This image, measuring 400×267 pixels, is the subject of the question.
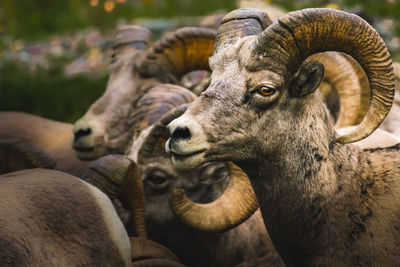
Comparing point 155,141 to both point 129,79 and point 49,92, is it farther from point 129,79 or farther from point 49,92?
point 49,92

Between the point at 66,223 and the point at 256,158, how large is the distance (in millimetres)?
1089

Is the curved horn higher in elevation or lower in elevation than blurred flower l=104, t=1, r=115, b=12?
higher

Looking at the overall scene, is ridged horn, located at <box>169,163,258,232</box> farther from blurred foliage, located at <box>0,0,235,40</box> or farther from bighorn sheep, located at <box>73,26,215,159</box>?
blurred foliage, located at <box>0,0,235,40</box>

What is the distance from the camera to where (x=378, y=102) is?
3.65 m

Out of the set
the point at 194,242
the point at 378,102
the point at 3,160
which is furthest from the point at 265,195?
the point at 3,160

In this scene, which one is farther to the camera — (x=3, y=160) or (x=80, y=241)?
(x=3, y=160)

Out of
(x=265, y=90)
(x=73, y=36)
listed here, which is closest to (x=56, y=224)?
(x=265, y=90)

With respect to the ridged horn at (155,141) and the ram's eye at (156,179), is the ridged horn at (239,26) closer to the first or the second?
the ridged horn at (155,141)

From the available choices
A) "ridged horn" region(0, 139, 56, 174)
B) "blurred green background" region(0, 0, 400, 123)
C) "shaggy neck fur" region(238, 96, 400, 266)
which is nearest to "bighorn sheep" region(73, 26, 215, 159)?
"ridged horn" region(0, 139, 56, 174)

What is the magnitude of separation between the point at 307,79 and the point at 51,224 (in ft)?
5.18

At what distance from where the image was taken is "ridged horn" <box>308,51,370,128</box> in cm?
522

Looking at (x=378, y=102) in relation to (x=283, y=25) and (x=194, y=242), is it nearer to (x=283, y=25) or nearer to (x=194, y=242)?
(x=283, y=25)

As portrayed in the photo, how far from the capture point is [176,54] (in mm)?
6723

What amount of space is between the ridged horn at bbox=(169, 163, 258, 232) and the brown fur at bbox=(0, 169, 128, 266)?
28.7 inches
